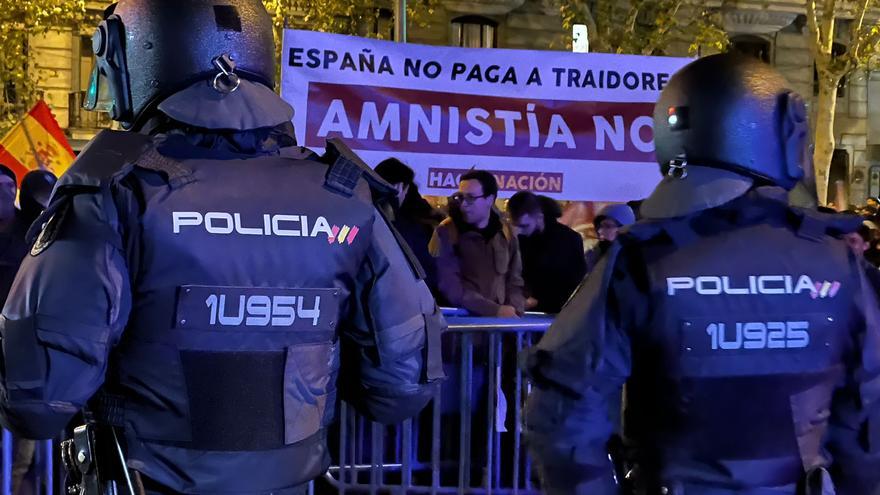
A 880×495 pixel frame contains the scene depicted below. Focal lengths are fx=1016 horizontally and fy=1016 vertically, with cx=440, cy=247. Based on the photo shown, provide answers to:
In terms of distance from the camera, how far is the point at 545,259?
6258 millimetres

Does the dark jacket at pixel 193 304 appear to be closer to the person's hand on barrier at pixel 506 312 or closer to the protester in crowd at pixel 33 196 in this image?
the person's hand on barrier at pixel 506 312

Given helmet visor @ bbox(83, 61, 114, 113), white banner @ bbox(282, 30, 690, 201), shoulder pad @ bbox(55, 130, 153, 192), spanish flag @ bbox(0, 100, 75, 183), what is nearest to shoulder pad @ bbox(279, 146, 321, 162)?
shoulder pad @ bbox(55, 130, 153, 192)

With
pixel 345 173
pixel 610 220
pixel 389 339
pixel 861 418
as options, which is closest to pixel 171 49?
pixel 345 173

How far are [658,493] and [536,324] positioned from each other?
101 inches

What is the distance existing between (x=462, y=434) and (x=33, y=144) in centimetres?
492

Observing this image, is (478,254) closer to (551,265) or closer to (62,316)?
(551,265)

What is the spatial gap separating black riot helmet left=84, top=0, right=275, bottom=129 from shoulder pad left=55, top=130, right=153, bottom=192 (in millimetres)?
165

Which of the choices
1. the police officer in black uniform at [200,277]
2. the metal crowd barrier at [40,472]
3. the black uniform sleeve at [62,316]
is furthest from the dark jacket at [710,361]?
the metal crowd barrier at [40,472]

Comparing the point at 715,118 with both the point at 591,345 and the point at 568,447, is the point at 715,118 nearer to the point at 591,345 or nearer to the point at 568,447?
the point at 591,345

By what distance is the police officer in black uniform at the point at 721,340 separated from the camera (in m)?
2.23

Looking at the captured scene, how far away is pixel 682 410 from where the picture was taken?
7.38ft

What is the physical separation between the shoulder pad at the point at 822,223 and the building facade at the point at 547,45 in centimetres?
1793

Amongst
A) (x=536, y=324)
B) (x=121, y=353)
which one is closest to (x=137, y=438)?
(x=121, y=353)

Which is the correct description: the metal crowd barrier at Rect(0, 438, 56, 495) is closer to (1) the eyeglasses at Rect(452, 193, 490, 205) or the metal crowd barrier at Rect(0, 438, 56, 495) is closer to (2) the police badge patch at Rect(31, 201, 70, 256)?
(2) the police badge patch at Rect(31, 201, 70, 256)
